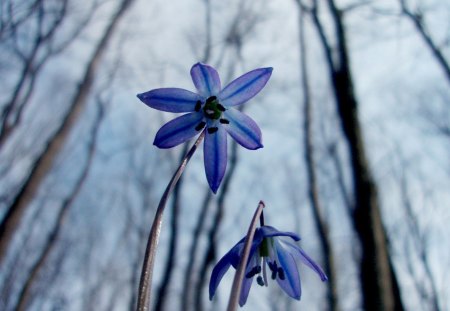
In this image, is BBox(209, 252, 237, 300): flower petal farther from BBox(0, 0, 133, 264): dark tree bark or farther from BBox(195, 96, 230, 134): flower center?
BBox(0, 0, 133, 264): dark tree bark

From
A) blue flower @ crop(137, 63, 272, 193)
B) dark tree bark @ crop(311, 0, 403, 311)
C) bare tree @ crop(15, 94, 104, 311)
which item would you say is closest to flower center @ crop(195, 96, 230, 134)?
blue flower @ crop(137, 63, 272, 193)

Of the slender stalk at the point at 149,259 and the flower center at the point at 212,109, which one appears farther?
the flower center at the point at 212,109

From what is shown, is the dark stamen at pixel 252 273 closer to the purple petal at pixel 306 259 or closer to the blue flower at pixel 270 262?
the blue flower at pixel 270 262

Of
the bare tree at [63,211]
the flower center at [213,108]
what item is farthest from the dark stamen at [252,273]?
the bare tree at [63,211]

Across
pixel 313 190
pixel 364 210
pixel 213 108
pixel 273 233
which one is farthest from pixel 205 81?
pixel 313 190

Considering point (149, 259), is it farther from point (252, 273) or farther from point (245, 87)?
point (245, 87)

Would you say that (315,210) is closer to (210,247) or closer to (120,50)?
(210,247)
